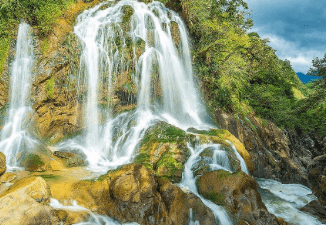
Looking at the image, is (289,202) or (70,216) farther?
(289,202)

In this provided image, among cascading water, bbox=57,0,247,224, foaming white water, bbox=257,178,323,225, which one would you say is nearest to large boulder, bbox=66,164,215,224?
cascading water, bbox=57,0,247,224

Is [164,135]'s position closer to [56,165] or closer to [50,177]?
[56,165]

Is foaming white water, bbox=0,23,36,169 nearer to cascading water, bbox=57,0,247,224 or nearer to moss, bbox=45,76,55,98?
moss, bbox=45,76,55,98

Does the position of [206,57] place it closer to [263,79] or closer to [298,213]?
[263,79]

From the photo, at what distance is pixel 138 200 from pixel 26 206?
8.68 ft

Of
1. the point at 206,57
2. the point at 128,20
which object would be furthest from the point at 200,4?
the point at 128,20

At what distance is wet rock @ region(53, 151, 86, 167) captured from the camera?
8863 mm

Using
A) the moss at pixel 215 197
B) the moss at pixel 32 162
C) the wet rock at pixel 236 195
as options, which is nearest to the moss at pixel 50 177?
the moss at pixel 32 162

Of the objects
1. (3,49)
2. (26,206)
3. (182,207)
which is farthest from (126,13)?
(26,206)

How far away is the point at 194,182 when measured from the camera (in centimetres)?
773

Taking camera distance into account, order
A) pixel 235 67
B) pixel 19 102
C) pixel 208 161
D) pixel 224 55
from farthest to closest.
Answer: pixel 224 55 < pixel 235 67 < pixel 19 102 < pixel 208 161

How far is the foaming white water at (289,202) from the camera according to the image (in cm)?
756

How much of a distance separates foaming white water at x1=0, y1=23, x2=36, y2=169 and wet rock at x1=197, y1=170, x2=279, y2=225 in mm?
6912

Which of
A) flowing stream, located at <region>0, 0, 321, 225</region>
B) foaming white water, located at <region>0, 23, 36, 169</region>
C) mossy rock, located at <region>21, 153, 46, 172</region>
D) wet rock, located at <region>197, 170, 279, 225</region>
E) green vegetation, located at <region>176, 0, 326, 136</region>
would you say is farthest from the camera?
green vegetation, located at <region>176, 0, 326, 136</region>
